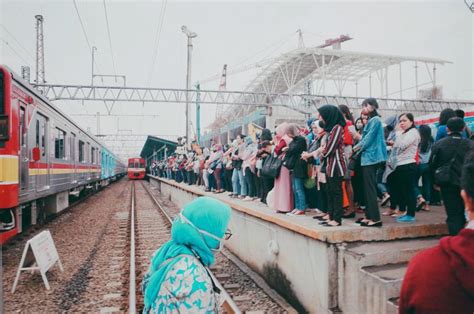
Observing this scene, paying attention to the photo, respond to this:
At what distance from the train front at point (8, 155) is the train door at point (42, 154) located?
1.88 meters

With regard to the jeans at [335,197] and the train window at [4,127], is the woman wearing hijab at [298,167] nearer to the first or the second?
the jeans at [335,197]

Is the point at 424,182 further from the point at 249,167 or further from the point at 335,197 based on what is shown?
the point at 249,167

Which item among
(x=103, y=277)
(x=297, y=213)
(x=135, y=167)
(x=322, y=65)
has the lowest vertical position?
(x=103, y=277)

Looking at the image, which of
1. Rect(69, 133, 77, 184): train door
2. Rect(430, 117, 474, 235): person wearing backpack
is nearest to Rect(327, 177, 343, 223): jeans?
Rect(430, 117, 474, 235): person wearing backpack

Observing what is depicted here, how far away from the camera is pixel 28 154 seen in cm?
793

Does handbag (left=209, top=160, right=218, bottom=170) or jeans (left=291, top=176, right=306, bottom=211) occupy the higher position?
handbag (left=209, top=160, right=218, bottom=170)

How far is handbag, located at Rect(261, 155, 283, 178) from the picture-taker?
654cm

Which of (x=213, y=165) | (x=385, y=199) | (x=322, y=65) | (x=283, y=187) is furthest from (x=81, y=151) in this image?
(x=322, y=65)

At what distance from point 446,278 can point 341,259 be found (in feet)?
8.27

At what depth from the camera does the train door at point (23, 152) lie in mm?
7459

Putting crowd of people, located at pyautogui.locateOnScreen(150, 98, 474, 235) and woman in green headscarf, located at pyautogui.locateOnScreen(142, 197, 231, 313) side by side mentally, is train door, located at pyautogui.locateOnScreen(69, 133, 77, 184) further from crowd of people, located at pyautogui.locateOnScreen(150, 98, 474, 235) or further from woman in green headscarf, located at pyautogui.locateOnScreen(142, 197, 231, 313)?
woman in green headscarf, located at pyautogui.locateOnScreen(142, 197, 231, 313)

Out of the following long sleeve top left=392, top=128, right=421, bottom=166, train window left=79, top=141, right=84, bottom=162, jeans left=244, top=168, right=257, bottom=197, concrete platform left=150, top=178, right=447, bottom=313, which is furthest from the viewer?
train window left=79, top=141, right=84, bottom=162

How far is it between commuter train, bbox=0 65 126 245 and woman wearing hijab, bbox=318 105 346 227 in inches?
207

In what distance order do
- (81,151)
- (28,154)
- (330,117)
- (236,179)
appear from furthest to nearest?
(81,151), (236,179), (28,154), (330,117)
